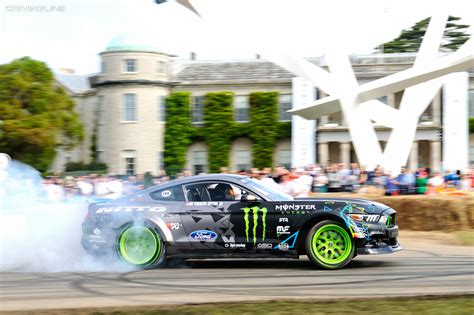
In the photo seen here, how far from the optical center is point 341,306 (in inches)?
320

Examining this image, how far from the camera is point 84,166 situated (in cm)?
5172

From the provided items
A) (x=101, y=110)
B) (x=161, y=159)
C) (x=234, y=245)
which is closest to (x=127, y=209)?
(x=234, y=245)

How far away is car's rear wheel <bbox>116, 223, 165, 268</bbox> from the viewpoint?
11555mm

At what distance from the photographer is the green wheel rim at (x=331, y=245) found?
10.9m

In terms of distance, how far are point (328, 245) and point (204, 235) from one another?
6.07ft

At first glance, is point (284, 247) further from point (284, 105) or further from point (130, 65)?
point (130, 65)

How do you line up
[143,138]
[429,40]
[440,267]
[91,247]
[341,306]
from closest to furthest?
1. [341,306]
2. [440,267]
3. [91,247]
4. [429,40]
5. [143,138]

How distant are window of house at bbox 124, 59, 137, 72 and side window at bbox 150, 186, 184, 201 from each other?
4012 centimetres

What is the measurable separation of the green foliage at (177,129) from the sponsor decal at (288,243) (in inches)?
1553

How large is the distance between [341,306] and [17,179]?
29.0 feet

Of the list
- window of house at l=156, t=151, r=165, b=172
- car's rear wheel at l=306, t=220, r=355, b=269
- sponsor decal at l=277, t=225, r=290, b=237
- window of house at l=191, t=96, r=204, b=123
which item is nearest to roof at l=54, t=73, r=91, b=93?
window of house at l=191, t=96, r=204, b=123

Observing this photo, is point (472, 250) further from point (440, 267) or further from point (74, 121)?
point (74, 121)

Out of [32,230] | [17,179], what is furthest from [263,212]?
[17,179]

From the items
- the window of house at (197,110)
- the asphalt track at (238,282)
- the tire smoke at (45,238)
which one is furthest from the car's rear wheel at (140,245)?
the window of house at (197,110)
